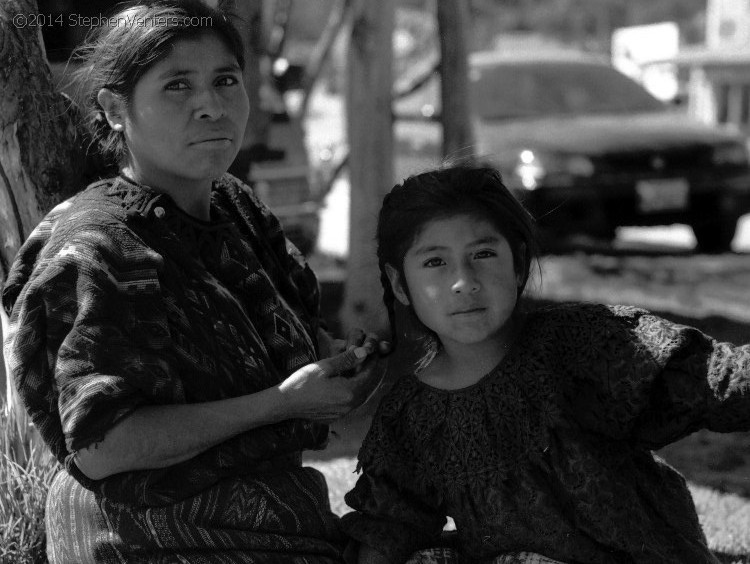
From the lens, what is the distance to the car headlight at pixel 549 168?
28.7 feet

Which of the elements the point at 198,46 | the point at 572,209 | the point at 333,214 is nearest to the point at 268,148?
the point at 572,209

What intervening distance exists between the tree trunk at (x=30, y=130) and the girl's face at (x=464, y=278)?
3.22 ft

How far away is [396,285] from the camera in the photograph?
8.05 ft

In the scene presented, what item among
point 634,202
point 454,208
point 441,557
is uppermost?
point 454,208

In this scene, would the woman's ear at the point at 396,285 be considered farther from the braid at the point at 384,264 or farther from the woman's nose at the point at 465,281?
the woman's nose at the point at 465,281

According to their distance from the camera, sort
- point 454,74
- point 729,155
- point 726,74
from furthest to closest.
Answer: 1. point 726,74
2. point 729,155
3. point 454,74

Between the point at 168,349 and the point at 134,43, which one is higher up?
the point at 134,43

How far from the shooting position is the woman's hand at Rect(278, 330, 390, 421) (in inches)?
86.0

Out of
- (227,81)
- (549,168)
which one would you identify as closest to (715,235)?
(549,168)

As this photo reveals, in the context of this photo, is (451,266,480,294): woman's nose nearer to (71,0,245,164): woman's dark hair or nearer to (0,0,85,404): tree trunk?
(71,0,245,164): woman's dark hair

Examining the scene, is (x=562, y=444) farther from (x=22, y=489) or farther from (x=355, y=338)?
(x=22, y=489)

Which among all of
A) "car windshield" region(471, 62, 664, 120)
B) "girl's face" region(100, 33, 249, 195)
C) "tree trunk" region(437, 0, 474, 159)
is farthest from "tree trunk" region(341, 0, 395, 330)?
"car windshield" region(471, 62, 664, 120)

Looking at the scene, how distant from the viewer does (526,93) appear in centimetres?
971

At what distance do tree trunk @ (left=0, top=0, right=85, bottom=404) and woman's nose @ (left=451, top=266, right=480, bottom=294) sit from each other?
3.50ft
